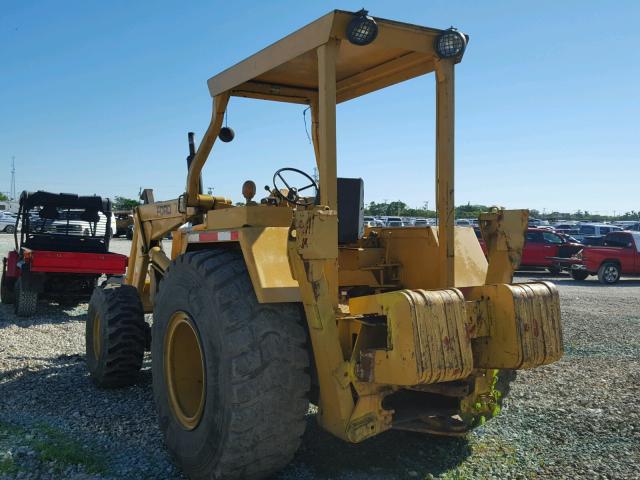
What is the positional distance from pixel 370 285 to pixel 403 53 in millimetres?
1672

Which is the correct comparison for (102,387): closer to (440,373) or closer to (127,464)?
(127,464)

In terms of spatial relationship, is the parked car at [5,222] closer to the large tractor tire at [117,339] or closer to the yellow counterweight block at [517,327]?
the large tractor tire at [117,339]

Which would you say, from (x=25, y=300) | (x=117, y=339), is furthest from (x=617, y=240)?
(x=117, y=339)

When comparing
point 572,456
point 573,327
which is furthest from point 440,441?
point 573,327

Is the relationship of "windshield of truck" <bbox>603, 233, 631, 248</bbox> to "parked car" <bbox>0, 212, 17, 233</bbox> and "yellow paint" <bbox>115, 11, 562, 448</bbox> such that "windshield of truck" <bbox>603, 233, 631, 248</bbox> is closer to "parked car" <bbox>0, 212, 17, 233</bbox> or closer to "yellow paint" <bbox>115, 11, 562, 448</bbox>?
"yellow paint" <bbox>115, 11, 562, 448</bbox>

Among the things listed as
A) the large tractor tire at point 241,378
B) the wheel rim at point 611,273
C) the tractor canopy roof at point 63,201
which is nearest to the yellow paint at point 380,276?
the large tractor tire at point 241,378

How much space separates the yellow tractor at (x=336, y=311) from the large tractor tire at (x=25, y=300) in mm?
6784

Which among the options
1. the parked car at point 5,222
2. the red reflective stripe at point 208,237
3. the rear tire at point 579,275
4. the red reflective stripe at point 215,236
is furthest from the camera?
the parked car at point 5,222

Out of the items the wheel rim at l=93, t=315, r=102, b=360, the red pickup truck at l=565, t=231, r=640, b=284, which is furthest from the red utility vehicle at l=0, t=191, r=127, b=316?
the red pickup truck at l=565, t=231, r=640, b=284

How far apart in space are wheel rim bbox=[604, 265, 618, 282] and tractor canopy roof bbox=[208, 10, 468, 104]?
52.3 ft

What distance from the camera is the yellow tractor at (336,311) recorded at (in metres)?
3.17

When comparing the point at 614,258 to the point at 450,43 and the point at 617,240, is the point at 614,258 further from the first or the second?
the point at 450,43

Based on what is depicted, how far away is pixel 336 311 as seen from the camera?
3.35 meters

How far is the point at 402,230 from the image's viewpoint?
4441mm
